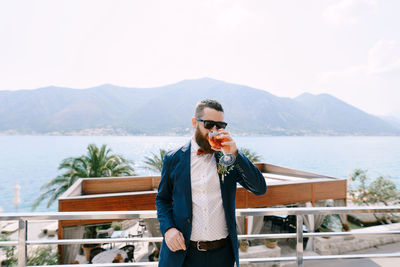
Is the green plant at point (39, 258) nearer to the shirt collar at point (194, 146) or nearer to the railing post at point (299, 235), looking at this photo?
the railing post at point (299, 235)

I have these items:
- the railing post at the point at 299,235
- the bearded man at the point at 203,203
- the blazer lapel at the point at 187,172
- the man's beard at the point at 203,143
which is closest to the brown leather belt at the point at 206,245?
the bearded man at the point at 203,203

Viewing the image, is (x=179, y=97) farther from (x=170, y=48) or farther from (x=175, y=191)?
(x=175, y=191)

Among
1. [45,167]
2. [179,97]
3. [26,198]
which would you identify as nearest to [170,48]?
[179,97]

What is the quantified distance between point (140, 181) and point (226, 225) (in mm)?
10019

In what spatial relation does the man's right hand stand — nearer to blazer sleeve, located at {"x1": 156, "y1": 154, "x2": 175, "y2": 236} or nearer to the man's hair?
blazer sleeve, located at {"x1": 156, "y1": 154, "x2": 175, "y2": 236}

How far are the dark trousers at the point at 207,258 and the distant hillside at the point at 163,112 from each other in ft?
393

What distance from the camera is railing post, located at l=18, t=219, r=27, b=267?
175 cm

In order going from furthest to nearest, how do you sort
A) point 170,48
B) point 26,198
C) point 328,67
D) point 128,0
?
point 328,67
point 170,48
point 26,198
point 128,0

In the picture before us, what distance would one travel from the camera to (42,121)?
467 ft

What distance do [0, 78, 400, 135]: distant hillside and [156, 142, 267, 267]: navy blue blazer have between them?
11982cm

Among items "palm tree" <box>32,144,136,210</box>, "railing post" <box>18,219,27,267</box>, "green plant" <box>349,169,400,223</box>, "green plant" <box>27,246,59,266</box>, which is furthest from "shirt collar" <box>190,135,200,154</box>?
"green plant" <box>349,169,400,223</box>

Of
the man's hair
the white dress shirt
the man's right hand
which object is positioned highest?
the man's hair

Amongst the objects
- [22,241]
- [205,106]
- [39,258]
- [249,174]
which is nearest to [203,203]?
[249,174]

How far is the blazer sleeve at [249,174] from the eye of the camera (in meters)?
1.29
